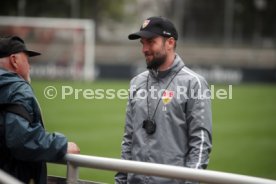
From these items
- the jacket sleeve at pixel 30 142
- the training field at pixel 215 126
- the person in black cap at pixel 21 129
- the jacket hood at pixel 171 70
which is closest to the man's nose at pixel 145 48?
the jacket hood at pixel 171 70

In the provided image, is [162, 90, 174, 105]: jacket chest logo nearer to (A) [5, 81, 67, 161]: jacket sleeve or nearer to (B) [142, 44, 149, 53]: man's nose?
(B) [142, 44, 149, 53]: man's nose

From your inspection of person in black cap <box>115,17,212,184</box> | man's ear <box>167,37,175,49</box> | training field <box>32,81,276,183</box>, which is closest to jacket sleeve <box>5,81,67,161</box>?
person in black cap <box>115,17,212,184</box>

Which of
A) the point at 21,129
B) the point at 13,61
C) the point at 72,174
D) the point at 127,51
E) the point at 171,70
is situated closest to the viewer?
the point at 21,129

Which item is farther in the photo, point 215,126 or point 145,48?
point 215,126

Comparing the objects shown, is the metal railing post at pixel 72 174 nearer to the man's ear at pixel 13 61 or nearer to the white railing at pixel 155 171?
the white railing at pixel 155 171

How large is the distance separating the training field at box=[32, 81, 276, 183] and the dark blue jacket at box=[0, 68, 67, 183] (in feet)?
17.3

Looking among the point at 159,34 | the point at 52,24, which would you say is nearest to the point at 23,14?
the point at 52,24

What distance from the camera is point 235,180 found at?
8.52 feet

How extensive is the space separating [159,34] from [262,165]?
24.7 feet

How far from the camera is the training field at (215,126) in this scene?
11023 mm

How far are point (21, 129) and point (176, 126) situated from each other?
41.0 inches

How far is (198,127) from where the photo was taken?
12.2 feet

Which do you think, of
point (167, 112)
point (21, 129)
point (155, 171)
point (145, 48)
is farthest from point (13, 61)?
point (155, 171)

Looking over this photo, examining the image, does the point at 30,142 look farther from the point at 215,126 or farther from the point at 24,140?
the point at 215,126
